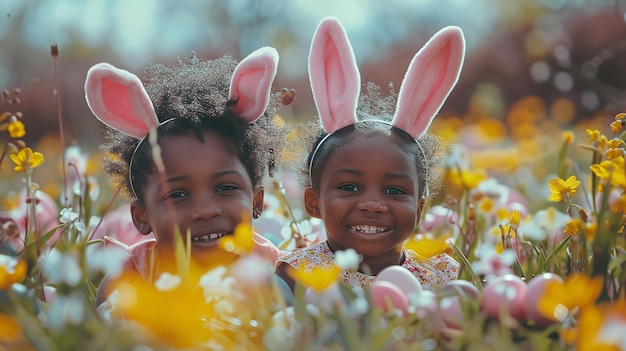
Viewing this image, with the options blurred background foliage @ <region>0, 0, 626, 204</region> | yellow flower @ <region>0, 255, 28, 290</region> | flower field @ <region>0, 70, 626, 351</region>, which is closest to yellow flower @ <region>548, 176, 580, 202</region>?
flower field @ <region>0, 70, 626, 351</region>

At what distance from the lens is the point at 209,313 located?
52.3 inches

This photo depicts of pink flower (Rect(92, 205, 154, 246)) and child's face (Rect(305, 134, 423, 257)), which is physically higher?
child's face (Rect(305, 134, 423, 257))

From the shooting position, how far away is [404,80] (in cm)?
202

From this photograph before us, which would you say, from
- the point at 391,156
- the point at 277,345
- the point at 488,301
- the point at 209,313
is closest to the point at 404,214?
the point at 391,156

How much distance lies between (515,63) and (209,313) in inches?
401

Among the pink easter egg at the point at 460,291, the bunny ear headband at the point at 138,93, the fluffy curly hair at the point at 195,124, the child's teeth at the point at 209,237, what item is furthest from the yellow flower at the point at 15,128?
the pink easter egg at the point at 460,291

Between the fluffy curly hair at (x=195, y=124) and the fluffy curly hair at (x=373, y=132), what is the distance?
0.31 feet

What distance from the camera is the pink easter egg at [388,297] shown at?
4.69ft

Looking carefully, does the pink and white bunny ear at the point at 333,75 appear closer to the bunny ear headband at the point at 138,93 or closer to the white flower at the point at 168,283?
the bunny ear headband at the point at 138,93

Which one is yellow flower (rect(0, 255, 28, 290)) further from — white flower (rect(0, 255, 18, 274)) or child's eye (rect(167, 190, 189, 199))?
child's eye (rect(167, 190, 189, 199))

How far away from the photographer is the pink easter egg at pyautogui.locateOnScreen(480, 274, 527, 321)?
138 centimetres

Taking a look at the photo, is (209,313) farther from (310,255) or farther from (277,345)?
(310,255)

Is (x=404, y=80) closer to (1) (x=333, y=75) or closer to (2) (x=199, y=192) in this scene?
(1) (x=333, y=75)

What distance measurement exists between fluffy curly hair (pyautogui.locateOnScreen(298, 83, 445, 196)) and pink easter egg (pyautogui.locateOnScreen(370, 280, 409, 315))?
61 cm
